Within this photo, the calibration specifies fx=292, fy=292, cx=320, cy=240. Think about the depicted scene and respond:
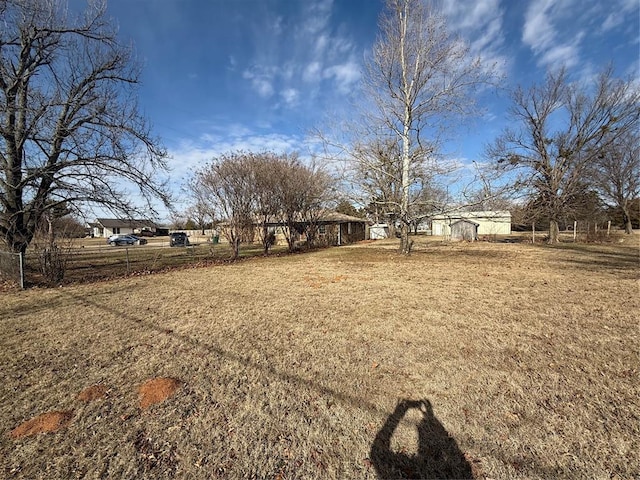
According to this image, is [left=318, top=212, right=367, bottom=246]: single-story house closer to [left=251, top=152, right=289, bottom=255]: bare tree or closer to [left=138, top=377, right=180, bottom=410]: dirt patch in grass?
[left=251, top=152, right=289, bottom=255]: bare tree

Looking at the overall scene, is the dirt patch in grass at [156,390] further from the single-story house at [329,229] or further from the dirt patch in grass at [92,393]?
the single-story house at [329,229]

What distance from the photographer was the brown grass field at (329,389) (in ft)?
6.72

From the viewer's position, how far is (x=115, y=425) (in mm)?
2430

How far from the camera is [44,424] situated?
244 cm

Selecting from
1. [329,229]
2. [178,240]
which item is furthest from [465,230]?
[178,240]

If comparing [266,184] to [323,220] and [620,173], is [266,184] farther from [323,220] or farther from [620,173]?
[620,173]

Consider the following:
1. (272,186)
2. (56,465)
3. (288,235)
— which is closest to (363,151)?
(272,186)

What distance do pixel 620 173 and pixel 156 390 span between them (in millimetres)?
40578

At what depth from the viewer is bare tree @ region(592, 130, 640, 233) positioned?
80.6ft

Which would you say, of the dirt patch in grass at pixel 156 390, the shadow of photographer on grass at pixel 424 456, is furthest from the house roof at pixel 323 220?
the shadow of photographer on grass at pixel 424 456

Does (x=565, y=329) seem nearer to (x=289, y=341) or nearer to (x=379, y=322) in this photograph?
(x=379, y=322)

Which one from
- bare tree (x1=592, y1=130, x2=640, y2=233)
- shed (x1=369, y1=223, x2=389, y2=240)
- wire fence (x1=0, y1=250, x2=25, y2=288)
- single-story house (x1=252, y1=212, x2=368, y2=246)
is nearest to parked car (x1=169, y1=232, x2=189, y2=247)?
single-story house (x1=252, y1=212, x2=368, y2=246)

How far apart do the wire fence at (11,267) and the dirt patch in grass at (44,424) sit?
27.4 ft

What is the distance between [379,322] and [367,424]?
2497mm
